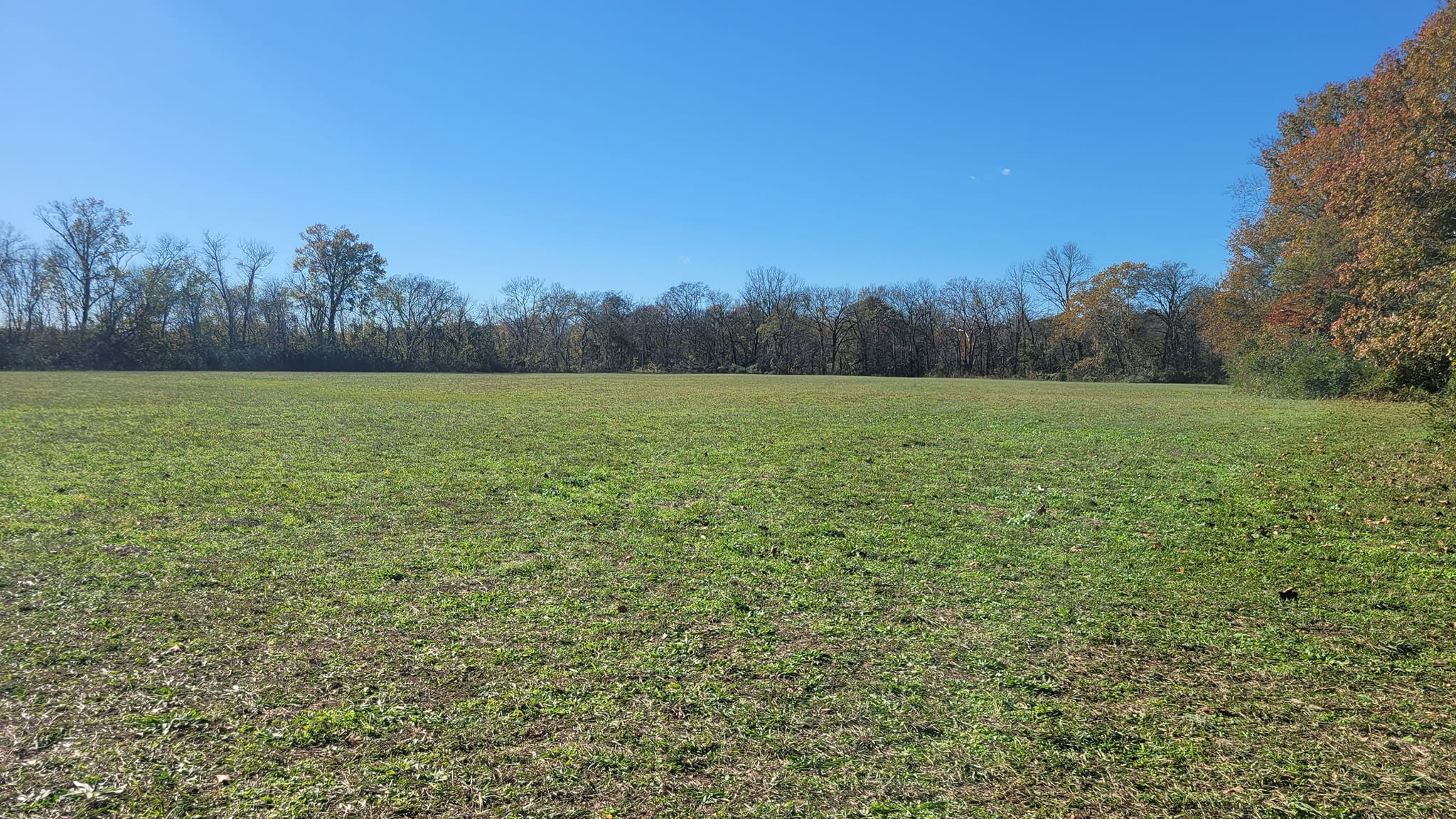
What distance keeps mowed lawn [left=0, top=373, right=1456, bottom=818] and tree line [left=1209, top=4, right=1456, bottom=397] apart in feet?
23.9

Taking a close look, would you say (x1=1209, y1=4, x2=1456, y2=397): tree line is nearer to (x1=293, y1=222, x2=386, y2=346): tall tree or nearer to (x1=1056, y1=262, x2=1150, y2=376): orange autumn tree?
(x1=1056, y1=262, x2=1150, y2=376): orange autumn tree

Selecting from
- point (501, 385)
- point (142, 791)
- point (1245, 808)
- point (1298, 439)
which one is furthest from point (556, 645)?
point (501, 385)

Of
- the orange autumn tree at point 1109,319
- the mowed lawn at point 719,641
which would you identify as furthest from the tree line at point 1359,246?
the orange autumn tree at point 1109,319

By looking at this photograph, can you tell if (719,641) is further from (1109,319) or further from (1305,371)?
(1109,319)

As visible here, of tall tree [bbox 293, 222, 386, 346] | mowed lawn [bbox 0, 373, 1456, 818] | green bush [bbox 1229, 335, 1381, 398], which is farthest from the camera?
tall tree [bbox 293, 222, 386, 346]

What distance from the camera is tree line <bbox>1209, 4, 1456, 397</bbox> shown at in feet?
47.0

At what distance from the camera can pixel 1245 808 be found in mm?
2725

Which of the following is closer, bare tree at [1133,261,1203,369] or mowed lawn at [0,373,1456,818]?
mowed lawn at [0,373,1456,818]

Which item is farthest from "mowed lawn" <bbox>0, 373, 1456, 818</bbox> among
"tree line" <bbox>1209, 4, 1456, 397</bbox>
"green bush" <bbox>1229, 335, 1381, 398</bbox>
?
"green bush" <bbox>1229, 335, 1381, 398</bbox>

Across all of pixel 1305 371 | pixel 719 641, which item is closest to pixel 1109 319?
pixel 1305 371

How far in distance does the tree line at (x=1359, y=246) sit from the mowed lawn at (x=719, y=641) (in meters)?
7.28

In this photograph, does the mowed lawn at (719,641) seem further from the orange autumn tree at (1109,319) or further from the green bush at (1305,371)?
the orange autumn tree at (1109,319)

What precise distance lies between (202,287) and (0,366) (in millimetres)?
19907

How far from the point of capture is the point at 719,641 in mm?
4375
